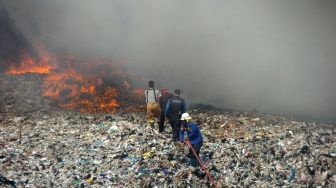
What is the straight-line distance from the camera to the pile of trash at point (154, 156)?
463 inches

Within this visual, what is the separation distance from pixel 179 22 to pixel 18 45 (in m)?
17.4

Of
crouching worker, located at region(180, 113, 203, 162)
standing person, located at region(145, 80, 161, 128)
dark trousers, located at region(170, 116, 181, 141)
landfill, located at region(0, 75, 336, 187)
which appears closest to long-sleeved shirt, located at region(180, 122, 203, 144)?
crouching worker, located at region(180, 113, 203, 162)

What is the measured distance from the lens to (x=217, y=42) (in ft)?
129

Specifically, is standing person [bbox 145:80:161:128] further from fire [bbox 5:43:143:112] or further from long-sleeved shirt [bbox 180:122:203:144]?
fire [bbox 5:43:143:112]

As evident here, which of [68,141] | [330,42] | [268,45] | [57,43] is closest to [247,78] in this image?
[268,45]

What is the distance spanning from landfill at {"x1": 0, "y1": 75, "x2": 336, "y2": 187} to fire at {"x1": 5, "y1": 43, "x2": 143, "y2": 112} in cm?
457

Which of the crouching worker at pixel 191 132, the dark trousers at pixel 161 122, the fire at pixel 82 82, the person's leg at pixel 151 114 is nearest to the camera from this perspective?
the crouching worker at pixel 191 132

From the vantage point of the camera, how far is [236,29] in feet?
131

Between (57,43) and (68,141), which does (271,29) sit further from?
(68,141)

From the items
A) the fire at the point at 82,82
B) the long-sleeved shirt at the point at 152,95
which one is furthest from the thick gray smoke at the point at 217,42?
the long-sleeved shirt at the point at 152,95

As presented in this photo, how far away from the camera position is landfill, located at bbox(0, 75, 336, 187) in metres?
11.8

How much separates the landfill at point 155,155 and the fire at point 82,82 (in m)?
Result: 4.57

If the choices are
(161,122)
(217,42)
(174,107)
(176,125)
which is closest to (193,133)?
(176,125)

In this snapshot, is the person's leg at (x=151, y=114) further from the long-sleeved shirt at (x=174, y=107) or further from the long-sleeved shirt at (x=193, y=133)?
the long-sleeved shirt at (x=193, y=133)
